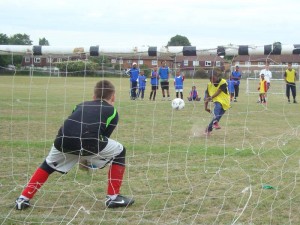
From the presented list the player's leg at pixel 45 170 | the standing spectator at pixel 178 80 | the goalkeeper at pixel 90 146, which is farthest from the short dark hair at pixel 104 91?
the standing spectator at pixel 178 80

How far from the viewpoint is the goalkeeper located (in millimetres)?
4680

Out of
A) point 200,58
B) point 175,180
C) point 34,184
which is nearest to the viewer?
point 34,184

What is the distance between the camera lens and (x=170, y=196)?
17.0 feet

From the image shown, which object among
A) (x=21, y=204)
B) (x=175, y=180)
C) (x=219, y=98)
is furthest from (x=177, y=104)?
(x=21, y=204)

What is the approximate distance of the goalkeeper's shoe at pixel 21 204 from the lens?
186 inches

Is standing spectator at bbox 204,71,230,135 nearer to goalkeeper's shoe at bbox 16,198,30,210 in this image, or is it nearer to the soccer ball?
the soccer ball

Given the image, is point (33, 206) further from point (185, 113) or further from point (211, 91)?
point (185, 113)

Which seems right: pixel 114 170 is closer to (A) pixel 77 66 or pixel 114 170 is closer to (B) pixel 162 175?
(B) pixel 162 175

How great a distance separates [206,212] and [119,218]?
0.85 m

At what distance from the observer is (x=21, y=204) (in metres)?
4.75

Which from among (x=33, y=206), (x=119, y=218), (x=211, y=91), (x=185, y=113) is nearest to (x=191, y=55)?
(x=119, y=218)

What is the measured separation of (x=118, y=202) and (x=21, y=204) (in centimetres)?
96

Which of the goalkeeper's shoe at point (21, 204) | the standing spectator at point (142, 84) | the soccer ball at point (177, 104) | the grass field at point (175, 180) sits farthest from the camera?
the standing spectator at point (142, 84)

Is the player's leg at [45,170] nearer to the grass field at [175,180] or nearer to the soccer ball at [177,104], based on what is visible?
the grass field at [175,180]
